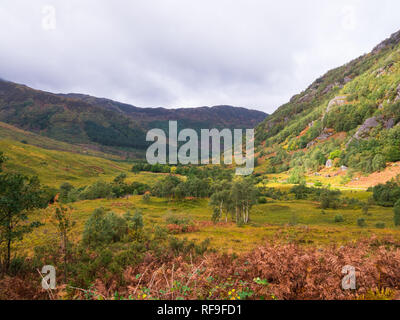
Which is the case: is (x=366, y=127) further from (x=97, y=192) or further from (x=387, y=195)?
(x=97, y=192)

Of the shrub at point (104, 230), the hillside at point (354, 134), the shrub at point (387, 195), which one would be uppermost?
the hillside at point (354, 134)

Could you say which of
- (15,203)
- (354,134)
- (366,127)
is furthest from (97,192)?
(366,127)

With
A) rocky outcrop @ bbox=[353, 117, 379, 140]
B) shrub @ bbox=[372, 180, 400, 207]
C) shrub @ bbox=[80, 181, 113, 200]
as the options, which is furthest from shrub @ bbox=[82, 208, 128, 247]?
rocky outcrop @ bbox=[353, 117, 379, 140]

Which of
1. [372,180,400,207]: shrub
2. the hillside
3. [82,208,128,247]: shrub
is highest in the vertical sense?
the hillside

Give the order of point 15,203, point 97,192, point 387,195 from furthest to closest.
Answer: point 97,192, point 387,195, point 15,203

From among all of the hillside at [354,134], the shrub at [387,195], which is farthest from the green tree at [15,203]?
the hillside at [354,134]

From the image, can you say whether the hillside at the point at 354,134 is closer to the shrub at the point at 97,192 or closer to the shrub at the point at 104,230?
the shrub at the point at 104,230

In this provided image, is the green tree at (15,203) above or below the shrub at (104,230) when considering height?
above

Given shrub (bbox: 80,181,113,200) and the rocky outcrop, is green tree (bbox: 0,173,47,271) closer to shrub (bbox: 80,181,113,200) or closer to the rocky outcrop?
shrub (bbox: 80,181,113,200)

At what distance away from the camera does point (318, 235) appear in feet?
81.2

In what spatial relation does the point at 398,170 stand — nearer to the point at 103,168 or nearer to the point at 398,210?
the point at 398,210

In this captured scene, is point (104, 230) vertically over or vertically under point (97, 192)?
under

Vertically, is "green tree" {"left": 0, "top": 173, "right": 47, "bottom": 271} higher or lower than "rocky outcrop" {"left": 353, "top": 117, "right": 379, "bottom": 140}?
lower
